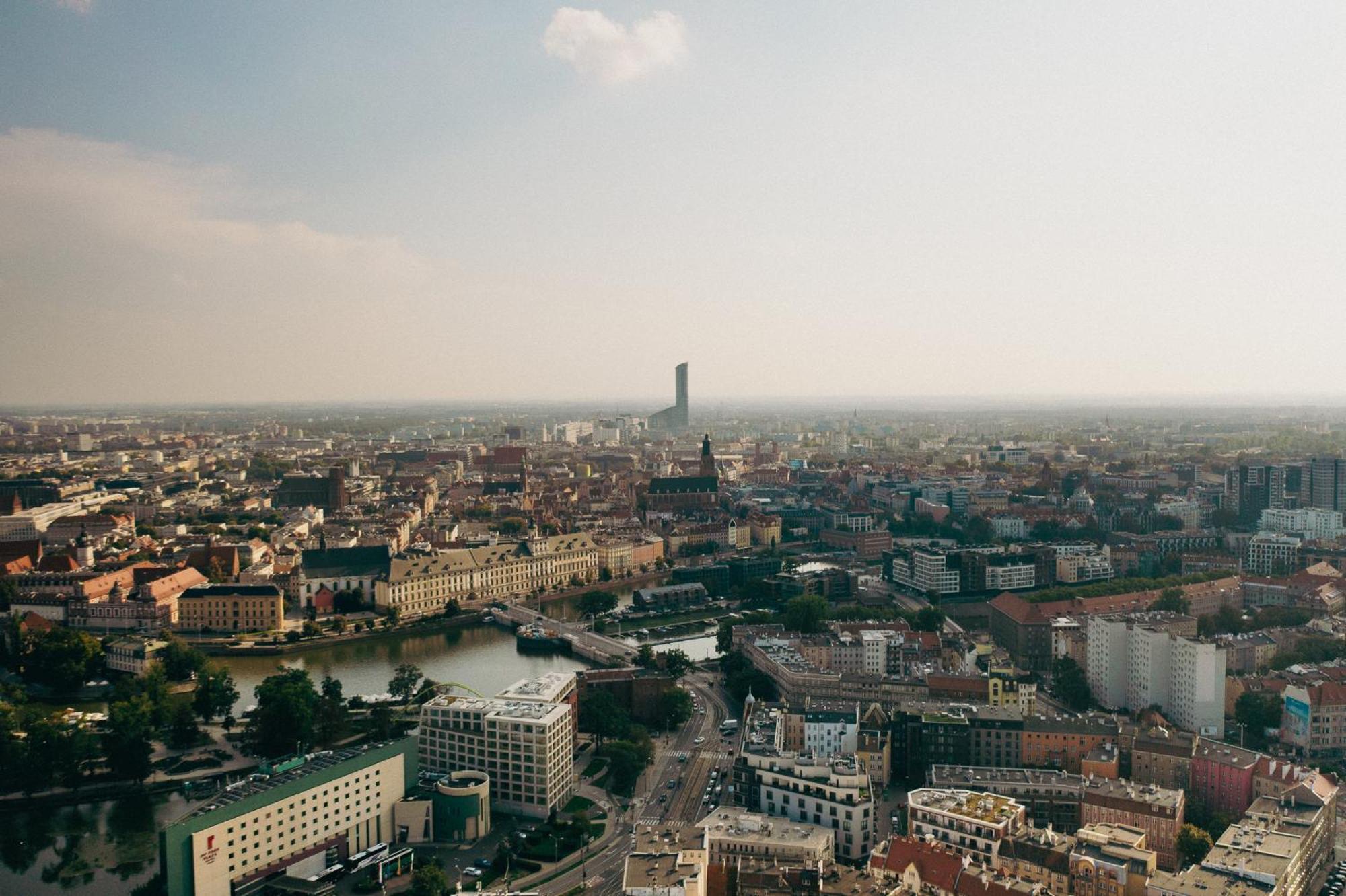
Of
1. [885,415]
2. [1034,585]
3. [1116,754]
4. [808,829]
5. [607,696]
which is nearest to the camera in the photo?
[808,829]

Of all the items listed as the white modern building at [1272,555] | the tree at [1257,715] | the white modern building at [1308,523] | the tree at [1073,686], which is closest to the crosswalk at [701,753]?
the tree at [1073,686]

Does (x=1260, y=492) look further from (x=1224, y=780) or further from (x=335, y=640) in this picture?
(x=335, y=640)

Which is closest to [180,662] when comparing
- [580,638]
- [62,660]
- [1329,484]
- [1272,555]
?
[62,660]

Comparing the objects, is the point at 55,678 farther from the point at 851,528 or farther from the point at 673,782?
the point at 851,528

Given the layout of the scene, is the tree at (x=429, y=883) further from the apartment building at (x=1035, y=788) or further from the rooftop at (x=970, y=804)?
the apartment building at (x=1035, y=788)

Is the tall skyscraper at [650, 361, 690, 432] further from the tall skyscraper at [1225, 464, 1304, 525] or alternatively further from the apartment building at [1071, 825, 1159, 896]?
the apartment building at [1071, 825, 1159, 896]

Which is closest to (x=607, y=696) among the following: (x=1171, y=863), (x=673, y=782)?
(x=673, y=782)
